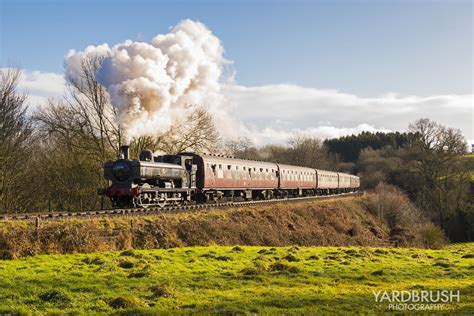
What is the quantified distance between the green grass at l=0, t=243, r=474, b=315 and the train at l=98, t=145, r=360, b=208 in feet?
20.7

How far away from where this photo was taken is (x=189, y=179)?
93.6 ft

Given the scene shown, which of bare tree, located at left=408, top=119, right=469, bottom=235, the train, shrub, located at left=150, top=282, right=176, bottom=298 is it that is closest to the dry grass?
the train

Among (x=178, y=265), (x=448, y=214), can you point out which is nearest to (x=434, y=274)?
(x=178, y=265)

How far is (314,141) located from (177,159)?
3264 inches

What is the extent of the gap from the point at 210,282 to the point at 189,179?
50.1 feet

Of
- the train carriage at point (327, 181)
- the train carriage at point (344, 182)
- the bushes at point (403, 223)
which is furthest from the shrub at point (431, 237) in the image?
the train carriage at point (344, 182)

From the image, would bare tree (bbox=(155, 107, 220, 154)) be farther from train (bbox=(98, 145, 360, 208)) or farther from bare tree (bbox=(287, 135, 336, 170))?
bare tree (bbox=(287, 135, 336, 170))

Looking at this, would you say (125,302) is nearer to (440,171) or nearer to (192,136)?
(192,136)

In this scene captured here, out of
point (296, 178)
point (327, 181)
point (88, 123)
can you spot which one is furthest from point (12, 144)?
point (327, 181)

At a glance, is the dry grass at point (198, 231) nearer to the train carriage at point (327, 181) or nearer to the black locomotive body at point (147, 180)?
the black locomotive body at point (147, 180)

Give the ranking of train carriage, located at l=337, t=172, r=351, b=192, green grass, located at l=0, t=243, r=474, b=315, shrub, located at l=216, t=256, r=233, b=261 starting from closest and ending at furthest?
green grass, located at l=0, t=243, r=474, b=315
shrub, located at l=216, t=256, r=233, b=261
train carriage, located at l=337, t=172, r=351, b=192

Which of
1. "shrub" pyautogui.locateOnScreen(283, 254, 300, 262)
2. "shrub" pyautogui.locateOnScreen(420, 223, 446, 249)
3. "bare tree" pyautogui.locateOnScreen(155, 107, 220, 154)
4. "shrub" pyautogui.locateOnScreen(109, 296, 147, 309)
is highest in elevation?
"bare tree" pyautogui.locateOnScreen(155, 107, 220, 154)

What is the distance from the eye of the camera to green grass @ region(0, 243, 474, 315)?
432 inches

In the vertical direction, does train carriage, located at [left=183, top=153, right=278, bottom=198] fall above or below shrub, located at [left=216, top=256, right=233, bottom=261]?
above
